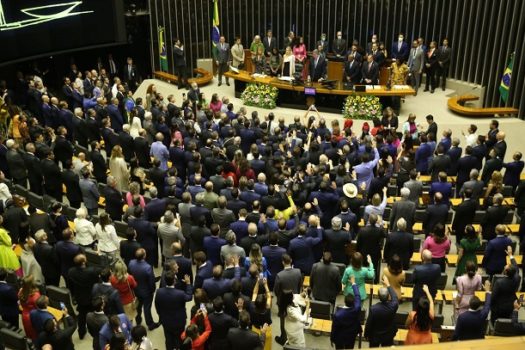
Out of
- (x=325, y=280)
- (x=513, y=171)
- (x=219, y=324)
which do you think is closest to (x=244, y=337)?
(x=219, y=324)

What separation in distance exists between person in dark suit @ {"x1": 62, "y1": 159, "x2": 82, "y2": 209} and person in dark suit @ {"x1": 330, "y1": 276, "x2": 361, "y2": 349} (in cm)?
595

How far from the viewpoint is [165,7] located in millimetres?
21969

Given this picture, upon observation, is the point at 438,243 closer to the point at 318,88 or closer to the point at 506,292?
the point at 506,292

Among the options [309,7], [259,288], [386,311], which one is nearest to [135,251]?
[259,288]

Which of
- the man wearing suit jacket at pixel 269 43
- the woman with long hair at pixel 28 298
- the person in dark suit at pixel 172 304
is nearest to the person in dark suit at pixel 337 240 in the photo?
the person in dark suit at pixel 172 304

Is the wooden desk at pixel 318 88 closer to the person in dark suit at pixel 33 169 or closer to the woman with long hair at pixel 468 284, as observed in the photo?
the person in dark suit at pixel 33 169

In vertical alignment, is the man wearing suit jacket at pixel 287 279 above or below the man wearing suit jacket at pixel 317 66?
below

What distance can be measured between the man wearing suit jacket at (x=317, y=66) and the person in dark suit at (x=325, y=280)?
34.5 feet

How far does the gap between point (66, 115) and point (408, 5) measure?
12144 mm

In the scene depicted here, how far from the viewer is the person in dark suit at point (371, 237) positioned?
9.23 meters

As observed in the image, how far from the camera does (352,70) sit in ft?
59.7

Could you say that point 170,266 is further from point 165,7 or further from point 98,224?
point 165,7

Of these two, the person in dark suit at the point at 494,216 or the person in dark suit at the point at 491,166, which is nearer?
the person in dark suit at the point at 494,216

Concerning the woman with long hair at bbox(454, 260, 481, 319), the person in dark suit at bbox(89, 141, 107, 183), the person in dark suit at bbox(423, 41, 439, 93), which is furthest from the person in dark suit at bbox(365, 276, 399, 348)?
the person in dark suit at bbox(423, 41, 439, 93)
